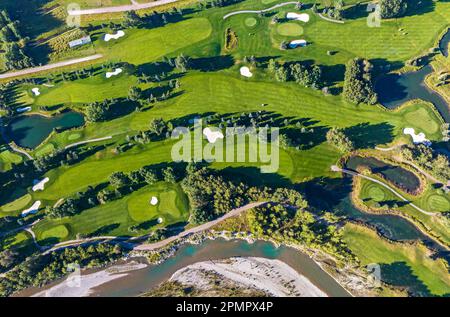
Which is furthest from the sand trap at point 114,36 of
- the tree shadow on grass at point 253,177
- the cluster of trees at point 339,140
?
the cluster of trees at point 339,140

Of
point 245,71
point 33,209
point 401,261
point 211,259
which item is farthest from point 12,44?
point 401,261

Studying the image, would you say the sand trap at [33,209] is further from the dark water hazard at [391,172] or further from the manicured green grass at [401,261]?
the dark water hazard at [391,172]

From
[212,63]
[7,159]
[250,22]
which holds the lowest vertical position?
[7,159]

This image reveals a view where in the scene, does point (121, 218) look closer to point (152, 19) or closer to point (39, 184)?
point (39, 184)

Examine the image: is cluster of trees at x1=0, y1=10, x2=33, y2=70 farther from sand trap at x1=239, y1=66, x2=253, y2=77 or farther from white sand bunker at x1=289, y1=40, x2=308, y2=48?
white sand bunker at x1=289, y1=40, x2=308, y2=48

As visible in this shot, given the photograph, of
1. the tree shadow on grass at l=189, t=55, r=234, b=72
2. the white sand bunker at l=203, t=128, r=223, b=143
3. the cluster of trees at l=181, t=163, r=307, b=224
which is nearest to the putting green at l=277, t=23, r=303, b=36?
the tree shadow on grass at l=189, t=55, r=234, b=72
